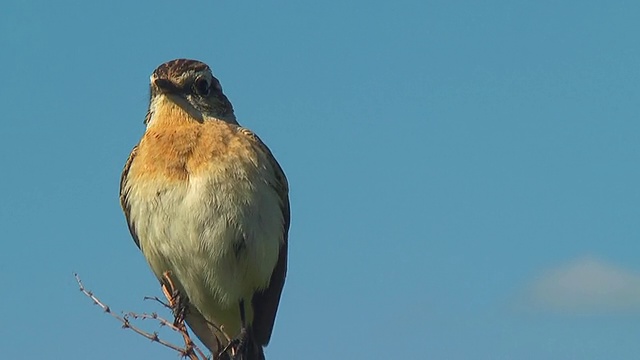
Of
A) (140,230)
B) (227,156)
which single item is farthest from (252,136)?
(140,230)

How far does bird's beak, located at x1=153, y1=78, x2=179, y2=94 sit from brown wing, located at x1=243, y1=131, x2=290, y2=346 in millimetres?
815

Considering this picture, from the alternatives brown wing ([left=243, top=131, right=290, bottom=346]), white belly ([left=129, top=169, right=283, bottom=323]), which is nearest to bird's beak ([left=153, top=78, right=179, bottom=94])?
brown wing ([left=243, top=131, right=290, bottom=346])

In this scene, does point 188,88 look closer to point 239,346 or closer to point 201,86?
point 201,86

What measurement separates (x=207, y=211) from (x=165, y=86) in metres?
1.42

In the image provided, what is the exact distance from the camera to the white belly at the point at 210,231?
9.14m

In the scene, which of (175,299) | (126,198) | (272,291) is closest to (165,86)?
(126,198)

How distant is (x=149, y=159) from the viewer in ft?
31.1

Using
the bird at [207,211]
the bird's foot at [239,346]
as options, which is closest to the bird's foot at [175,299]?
the bird at [207,211]

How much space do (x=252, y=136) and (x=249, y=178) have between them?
665mm

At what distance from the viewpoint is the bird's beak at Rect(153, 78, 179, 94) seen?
9984mm

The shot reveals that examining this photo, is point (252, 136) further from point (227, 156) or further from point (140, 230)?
point (140, 230)

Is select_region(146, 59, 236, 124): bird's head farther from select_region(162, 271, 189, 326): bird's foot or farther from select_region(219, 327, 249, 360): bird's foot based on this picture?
select_region(219, 327, 249, 360): bird's foot

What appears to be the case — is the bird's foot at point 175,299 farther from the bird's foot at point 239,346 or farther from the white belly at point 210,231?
the bird's foot at point 239,346

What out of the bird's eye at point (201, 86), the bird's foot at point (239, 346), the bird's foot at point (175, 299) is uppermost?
the bird's eye at point (201, 86)
